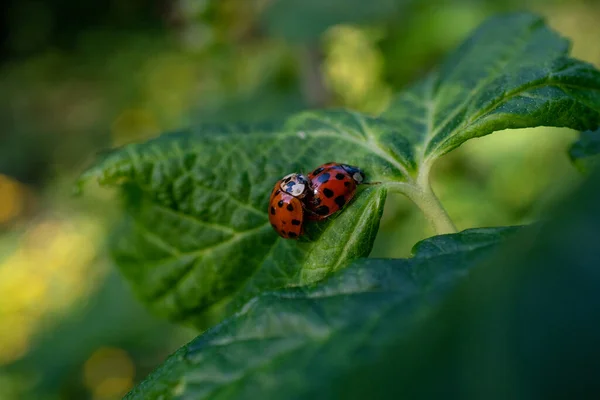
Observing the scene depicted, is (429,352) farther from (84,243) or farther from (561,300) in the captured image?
(84,243)

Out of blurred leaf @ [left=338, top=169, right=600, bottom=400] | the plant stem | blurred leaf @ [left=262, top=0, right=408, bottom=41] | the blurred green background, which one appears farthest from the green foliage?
blurred leaf @ [left=262, top=0, right=408, bottom=41]

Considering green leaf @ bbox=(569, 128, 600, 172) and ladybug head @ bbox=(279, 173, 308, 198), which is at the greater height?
ladybug head @ bbox=(279, 173, 308, 198)

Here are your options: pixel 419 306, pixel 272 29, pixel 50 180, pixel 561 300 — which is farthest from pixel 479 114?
pixel 50 180

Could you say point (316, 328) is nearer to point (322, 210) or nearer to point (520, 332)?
point (520, 332)

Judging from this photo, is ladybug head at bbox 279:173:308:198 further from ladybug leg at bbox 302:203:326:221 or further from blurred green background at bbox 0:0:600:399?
blurred green background at bbox 0:0:600:399

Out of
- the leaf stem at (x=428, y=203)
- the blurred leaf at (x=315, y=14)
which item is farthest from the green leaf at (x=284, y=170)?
the blurred leaf at (x=315, y=14)

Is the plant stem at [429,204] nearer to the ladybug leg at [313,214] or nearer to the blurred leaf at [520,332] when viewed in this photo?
the ladybug leg at [313,214]
